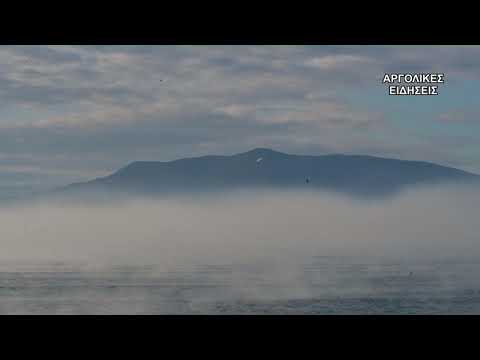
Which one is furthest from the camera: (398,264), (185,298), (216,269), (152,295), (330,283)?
(398,264)

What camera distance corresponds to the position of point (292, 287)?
48562 millimetres

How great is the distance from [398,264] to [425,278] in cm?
2544

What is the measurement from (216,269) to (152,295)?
1144 inches

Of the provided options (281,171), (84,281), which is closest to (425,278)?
(281,171)

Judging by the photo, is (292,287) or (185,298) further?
(292,287)

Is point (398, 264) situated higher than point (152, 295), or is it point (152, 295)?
point (398, 264)

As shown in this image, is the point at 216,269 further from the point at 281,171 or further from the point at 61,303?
the point at 61,303

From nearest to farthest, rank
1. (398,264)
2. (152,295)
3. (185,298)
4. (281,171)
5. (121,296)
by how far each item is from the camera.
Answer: (185,298) < (121,296) < (152,295) < (281,171) < (398,264)

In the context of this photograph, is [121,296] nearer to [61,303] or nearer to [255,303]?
[61,303]

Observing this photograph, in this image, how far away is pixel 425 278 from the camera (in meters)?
65.1
